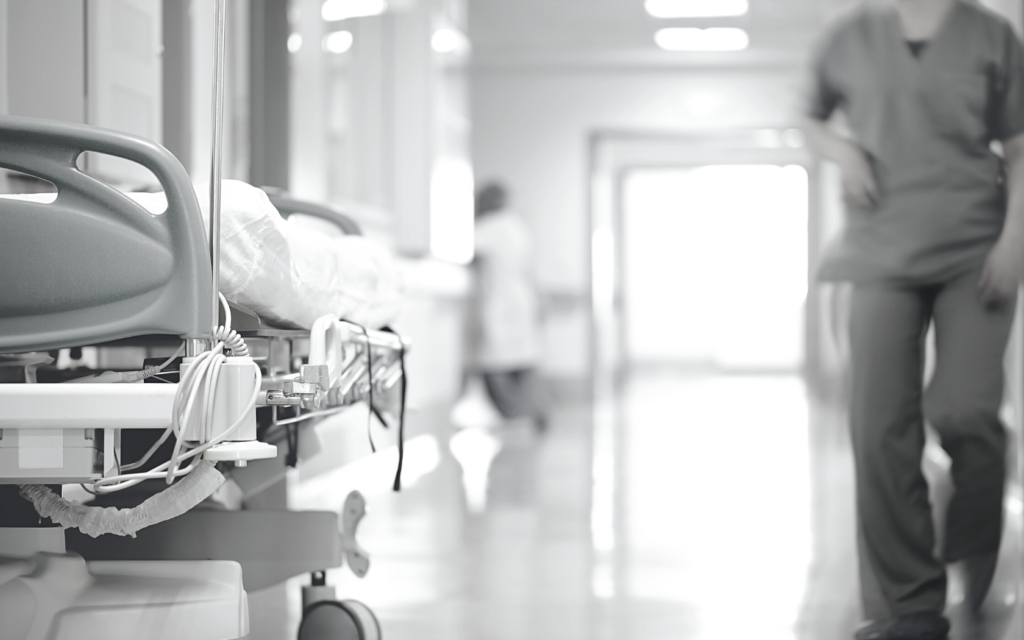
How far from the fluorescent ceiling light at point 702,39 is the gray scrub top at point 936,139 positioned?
6426 mm

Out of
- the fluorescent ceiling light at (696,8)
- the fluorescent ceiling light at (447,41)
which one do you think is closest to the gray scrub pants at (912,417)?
the fluorescent ceiling light at (447,41)

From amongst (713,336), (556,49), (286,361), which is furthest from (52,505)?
(713,336)

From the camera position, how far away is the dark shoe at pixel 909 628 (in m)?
1.95

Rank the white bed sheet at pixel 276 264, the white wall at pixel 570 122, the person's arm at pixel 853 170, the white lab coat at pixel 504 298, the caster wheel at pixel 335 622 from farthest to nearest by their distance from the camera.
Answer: the white wall at pixel 570 122, the white lab coat at pixel 504 298, the person's arm at pixel 853 170, the caster wheel at pixel 335 622, the white bed sheet at pixel 276 264

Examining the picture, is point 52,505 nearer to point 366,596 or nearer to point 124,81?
point 366,596

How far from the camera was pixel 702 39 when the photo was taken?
8.59 m

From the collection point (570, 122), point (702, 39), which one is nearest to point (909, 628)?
point (702, 39)

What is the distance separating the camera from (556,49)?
8.70 meters

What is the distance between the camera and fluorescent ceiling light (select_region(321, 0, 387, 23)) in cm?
429

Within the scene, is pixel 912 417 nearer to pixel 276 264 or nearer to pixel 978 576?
pixel 978 576

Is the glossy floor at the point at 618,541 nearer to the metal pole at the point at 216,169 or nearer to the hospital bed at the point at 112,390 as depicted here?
the hospital bed at the point at 112,390

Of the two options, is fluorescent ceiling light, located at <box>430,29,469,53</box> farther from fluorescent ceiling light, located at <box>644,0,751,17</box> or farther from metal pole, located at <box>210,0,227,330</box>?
metal pole, located at <box>210,0,227,330</box>

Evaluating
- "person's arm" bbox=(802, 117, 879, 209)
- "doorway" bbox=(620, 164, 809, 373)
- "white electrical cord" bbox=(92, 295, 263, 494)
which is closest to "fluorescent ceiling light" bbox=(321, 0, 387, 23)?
"person's arm" bbox=(802, 117, 879, 209)

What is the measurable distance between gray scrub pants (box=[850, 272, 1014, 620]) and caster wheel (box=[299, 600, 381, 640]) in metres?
0.91
